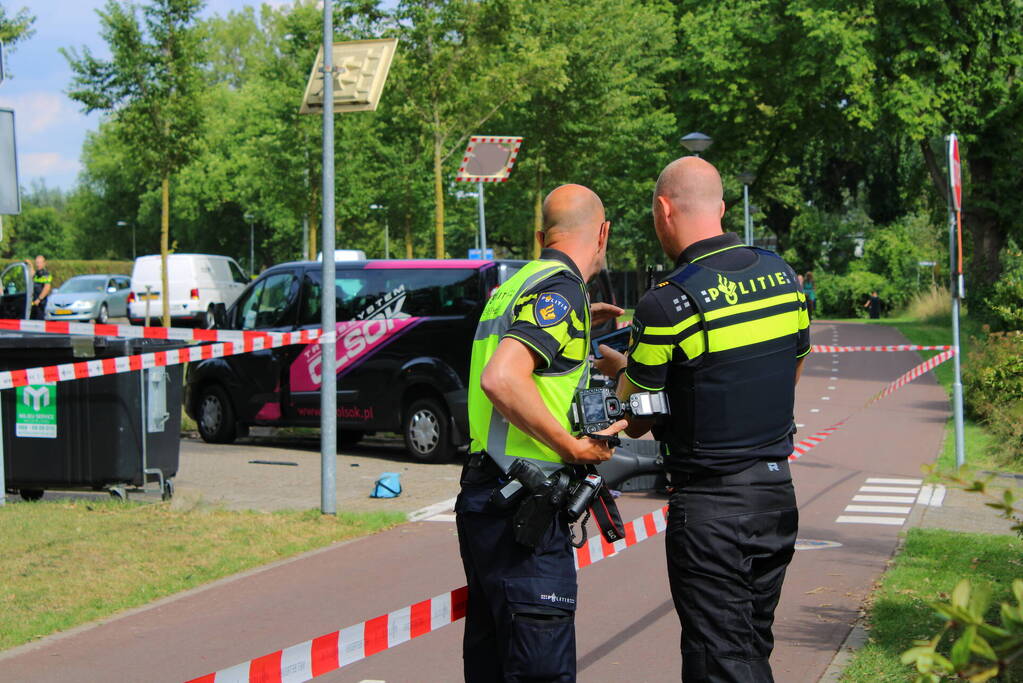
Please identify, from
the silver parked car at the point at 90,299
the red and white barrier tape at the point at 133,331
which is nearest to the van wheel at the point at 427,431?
the red and white barrier tape at the point at 133,331

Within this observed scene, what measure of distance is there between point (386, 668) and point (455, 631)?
741 mm

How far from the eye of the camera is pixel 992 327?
2045 cm

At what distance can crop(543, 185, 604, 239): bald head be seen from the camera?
3.62 metres

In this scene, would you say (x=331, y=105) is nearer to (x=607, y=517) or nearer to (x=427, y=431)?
(x=427, y=431)

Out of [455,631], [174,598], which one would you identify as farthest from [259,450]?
[455,631]

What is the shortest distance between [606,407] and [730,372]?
387mm

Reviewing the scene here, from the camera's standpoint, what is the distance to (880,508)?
9.70m

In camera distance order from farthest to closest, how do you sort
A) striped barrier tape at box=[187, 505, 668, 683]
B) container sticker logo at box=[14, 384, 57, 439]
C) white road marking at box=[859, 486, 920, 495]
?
white road marking at box=[859, 486, 920, 495] < container sticker logo at box=[14, 384, 57, 439] < striped barrier tape at box=[187, 505, 668, 683]

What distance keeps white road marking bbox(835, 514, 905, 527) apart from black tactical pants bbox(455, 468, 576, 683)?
20.1 ft

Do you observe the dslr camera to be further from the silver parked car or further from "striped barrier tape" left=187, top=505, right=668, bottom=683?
the silver parked car

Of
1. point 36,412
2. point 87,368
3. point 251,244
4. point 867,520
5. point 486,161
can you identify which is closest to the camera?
point 867,520

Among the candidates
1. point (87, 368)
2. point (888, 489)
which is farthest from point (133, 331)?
point (888, 489)

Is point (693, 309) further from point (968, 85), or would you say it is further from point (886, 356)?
point (968, 85)

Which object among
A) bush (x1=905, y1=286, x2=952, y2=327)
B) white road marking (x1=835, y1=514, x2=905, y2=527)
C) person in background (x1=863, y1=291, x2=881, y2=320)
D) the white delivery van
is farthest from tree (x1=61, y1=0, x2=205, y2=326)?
person in background (x1=863, y1=291, x2=881, y2=320)
